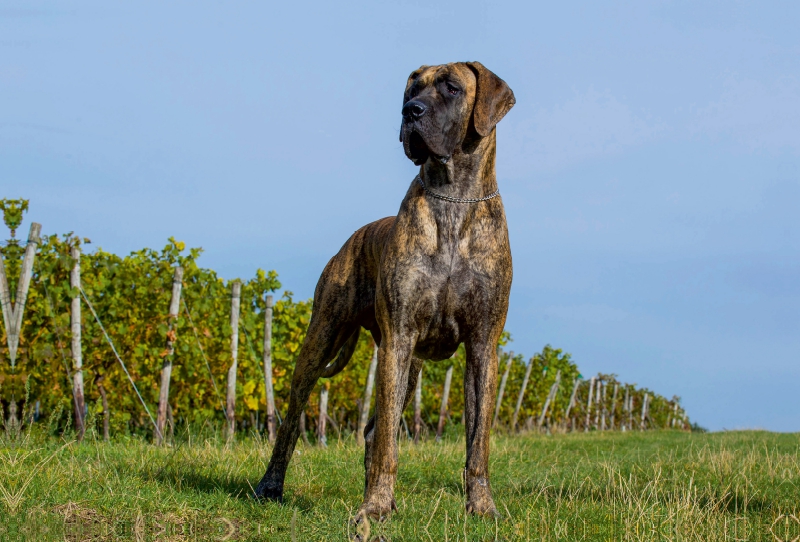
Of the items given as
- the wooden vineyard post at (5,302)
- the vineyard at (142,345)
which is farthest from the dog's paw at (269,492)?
the wooden vineyard post at (5,302)

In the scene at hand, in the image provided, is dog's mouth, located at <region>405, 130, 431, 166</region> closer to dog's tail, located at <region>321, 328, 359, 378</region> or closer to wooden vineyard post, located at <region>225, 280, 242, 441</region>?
dog's tail, located at <region>321, 328, 359, 378</region>

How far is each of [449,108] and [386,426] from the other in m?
1.83

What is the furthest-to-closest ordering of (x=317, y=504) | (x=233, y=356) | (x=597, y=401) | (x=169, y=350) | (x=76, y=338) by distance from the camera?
(x=597, y=401)
(x=233, y=356)
(x=169, y=350)
(x=76, y=338)
(x=317, y=504)

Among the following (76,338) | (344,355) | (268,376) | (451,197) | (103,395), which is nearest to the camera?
(451,197)

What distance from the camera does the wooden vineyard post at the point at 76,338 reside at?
411 inches

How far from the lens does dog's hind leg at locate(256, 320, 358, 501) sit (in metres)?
5.68

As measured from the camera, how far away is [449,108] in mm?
4594

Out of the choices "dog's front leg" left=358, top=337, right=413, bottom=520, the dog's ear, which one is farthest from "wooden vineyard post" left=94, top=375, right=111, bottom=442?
the dog's ear

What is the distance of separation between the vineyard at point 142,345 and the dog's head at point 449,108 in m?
5.94

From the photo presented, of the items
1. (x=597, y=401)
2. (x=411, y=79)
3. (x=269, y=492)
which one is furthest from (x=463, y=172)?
(x=597, y=401)

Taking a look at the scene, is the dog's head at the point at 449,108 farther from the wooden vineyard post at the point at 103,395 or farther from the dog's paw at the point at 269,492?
the wooden vineyard post at the point at 103,395

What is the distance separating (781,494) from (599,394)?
2653 cm

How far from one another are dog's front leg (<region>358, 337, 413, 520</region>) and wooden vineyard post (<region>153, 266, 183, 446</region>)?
23.7 ft

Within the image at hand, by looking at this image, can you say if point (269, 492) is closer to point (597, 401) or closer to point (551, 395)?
point (551, 395)
